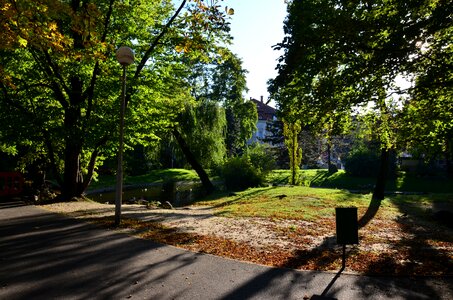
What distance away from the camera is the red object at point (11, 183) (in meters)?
17.9

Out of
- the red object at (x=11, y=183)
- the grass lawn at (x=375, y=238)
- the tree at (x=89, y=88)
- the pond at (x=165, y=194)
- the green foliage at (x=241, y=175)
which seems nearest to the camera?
the grass lawn at (x=375, y=238)

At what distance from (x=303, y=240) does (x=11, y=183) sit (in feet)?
52.9

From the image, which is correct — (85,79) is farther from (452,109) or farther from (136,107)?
(452,109)

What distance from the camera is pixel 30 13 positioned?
22.6ft

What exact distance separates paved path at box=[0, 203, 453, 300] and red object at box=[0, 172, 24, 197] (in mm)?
12168

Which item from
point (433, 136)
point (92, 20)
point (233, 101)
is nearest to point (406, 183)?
point (233, 101)

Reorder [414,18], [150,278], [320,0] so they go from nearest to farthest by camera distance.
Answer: [150,278] → [414,18] → [320,0]

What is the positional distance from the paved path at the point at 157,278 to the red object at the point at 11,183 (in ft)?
39.9

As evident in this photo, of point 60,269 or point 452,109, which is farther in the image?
point 452,109

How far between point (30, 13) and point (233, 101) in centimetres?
2116

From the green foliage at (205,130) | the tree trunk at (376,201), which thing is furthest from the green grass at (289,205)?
the green foliage at (205,130)

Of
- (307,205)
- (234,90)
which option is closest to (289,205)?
(307,205)

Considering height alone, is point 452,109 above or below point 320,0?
below

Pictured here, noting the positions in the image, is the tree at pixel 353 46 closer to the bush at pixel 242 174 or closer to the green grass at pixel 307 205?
the green grass at pixel 307 205
